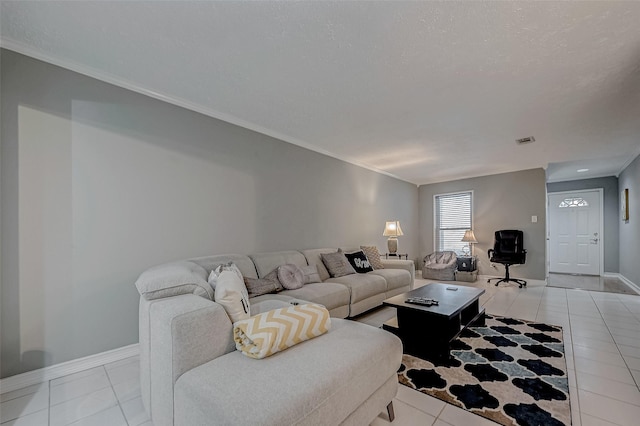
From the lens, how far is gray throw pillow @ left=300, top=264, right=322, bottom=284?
3254 mm

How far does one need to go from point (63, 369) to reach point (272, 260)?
74.2 inches

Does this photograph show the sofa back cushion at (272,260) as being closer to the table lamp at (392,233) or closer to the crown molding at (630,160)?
the table lamp at (392,233)

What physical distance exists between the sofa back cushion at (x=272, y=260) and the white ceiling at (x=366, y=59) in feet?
5.24

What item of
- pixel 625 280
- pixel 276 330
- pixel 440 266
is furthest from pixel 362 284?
pixel 625 280

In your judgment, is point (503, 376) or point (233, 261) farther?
point (233, 261)

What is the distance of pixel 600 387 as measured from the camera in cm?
195

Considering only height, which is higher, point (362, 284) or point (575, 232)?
point (575, 232)

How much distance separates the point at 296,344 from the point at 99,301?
1.90 m

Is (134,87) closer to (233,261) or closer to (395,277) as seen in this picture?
(233,261)

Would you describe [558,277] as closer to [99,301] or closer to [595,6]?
[595,6]

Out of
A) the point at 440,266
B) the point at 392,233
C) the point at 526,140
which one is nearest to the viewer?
the point at 526,140

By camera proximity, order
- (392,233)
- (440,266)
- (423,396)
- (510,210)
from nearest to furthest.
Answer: (423,396) < (392,233) < (510,210) < (440,266)

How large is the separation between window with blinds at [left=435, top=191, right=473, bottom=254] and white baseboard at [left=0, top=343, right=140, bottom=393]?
655 cm

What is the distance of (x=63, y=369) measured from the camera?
6.98ft
